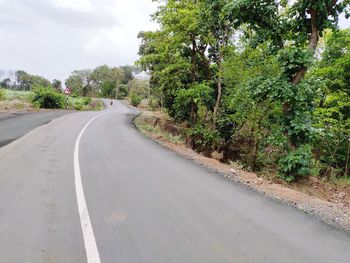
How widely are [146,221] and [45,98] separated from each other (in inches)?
1468

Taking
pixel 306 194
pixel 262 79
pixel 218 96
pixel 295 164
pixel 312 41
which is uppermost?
pixel 312 41

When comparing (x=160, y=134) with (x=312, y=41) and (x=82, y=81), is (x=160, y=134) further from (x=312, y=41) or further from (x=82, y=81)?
(x=82, y=81)

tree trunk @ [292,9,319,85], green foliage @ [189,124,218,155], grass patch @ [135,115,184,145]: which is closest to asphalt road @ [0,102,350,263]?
tree trunk @ [292,9,319,85]

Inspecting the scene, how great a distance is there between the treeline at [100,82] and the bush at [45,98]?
7290cm

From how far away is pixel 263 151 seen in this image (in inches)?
676

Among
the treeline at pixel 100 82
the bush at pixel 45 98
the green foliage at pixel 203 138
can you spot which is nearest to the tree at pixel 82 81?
the treeline at pixel 100 82

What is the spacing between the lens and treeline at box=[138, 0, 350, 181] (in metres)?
11.8

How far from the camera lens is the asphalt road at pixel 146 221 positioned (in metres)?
4.31

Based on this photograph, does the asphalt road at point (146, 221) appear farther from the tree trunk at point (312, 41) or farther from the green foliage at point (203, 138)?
the green foliage at point (203, 138)

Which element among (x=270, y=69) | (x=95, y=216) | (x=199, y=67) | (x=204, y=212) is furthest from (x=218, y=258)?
(x=199, y=67)

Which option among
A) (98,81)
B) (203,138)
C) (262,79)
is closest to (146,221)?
(262,79)

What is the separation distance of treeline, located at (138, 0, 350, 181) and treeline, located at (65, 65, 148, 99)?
291ft

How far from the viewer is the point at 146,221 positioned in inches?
→ 211

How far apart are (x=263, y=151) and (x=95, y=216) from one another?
1316 centimetres
